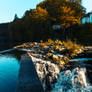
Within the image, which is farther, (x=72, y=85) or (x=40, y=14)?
(x=40, y=14)

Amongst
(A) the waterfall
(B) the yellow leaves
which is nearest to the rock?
(A) the waterfall

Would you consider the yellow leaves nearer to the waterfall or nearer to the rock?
the rock

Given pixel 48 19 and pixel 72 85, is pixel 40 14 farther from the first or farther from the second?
pixel 72 85

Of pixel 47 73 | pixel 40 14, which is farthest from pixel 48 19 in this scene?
pixel 47 73

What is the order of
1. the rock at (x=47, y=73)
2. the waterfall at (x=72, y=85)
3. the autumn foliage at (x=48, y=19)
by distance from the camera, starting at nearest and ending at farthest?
the waterfall at (x=72, y=85) → the rock at (x=47, y=73) → the autumn foliage at (x=48, y=19)

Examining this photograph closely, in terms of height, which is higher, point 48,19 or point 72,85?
point 48,19

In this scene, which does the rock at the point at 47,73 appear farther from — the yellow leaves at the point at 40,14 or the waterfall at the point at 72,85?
Answer: the yellow leaves at the point at 40,14

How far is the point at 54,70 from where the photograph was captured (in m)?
4.91

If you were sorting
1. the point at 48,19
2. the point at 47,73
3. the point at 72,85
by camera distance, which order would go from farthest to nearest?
the point at 48,19 → the point at 47,73 → the point at 72,85

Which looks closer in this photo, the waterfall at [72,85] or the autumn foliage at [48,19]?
the waterfall at [72,85]

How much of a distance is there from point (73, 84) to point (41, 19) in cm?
1630

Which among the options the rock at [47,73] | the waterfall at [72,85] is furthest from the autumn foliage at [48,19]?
the waterfall at [72,85]

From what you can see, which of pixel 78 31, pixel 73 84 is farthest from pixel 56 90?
pixel 78 31

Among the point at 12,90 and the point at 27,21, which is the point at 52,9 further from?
the point at 12,90
